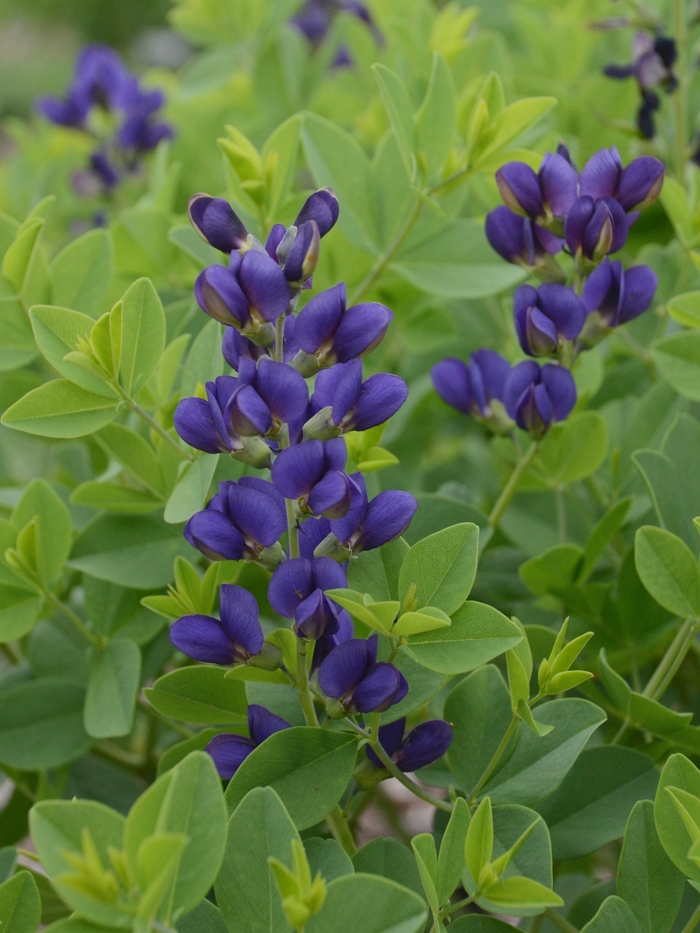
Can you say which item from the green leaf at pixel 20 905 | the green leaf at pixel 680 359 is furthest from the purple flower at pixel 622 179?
the green leaf at pixel 20 905

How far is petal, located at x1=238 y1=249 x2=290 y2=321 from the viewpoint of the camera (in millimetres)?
485

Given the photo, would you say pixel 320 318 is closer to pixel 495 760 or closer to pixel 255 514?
pixel 255 514

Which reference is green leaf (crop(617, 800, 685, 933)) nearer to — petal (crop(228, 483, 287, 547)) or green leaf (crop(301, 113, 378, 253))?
petal (crop(228, 483, 287, 547))

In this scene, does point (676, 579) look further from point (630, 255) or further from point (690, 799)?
point (630, 255)

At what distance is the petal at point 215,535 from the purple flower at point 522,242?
0.96 ft

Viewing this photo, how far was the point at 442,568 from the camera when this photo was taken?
1.66 ft

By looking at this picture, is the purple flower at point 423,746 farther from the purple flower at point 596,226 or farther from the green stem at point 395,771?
the purple flower at point 596,226

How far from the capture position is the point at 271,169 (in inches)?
25.5

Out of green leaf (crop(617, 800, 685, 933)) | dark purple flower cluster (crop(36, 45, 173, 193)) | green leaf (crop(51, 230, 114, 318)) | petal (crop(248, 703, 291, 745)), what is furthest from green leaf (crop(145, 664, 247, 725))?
dark purple flower cluster (crop(36, 45, 173, 193))

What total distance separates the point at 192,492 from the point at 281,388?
0.33 ft

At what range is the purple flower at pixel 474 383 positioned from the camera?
27.5 inches

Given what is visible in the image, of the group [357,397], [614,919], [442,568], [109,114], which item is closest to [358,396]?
[357,397]

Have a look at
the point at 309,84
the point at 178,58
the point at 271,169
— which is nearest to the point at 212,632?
the point at 271,169

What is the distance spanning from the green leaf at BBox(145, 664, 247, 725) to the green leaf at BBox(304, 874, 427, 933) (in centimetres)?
15
